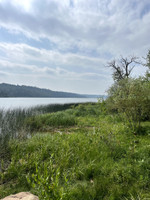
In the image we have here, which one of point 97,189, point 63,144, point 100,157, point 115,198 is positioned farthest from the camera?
point 63,144

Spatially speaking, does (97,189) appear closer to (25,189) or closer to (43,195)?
(43,195)

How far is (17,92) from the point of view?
383 feet

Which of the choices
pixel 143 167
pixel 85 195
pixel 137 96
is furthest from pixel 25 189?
pixel 137 96

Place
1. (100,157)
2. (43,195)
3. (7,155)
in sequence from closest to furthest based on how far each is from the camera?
(43,195) < (100,157) < (7,155)

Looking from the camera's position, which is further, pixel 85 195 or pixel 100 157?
pixel 100 157

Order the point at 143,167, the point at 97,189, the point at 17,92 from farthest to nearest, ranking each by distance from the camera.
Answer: the point at 17,92 < the point at 143,167 < the point at 97,189

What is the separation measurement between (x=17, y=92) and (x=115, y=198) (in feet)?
412

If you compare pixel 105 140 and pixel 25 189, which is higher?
pixel 105 140

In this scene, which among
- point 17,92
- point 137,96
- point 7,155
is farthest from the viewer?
point 17,92

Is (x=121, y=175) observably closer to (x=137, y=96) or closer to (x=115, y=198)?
(x=115, y=198)

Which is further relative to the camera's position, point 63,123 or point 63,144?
point 63,123

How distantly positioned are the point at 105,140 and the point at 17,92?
12348 centimetres

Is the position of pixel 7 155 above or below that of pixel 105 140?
below

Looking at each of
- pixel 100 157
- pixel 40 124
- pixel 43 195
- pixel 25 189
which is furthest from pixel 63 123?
pixel 43 195
